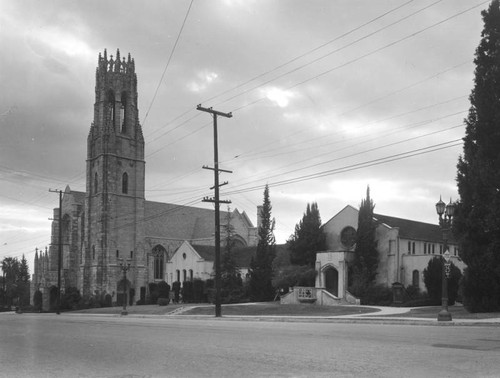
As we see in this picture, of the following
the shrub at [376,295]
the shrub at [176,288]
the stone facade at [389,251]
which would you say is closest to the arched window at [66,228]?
the shrub at [176,288]

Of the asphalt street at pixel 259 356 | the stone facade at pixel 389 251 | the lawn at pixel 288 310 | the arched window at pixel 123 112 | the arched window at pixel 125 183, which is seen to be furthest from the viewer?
the arched window at pixel 123 112

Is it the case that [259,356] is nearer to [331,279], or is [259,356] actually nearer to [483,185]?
[483,185]

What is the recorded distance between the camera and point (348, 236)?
51.6 metres

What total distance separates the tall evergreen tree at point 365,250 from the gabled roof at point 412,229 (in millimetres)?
1390

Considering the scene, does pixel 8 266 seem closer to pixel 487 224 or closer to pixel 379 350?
pixel 487 224

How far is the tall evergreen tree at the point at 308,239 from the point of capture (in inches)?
2088

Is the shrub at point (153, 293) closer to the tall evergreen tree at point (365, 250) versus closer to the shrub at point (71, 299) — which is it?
the shrub at point (71, 299)

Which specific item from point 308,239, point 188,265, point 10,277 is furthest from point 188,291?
point 10,277

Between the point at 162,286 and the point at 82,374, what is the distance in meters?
60.4

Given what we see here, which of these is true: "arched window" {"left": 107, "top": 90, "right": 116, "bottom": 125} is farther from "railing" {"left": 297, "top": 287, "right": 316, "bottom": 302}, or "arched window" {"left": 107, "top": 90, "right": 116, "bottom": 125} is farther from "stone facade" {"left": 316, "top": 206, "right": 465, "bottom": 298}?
"railing" {"left": 297, "top": 287, "right": 316, "bottom": 302}

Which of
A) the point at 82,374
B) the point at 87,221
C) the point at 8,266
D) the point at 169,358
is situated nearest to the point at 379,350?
the point at 169,358

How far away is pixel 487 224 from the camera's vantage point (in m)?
26.9

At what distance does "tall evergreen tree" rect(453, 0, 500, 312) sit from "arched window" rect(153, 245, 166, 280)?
5956 centimetres

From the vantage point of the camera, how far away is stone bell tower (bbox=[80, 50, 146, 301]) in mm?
76625
